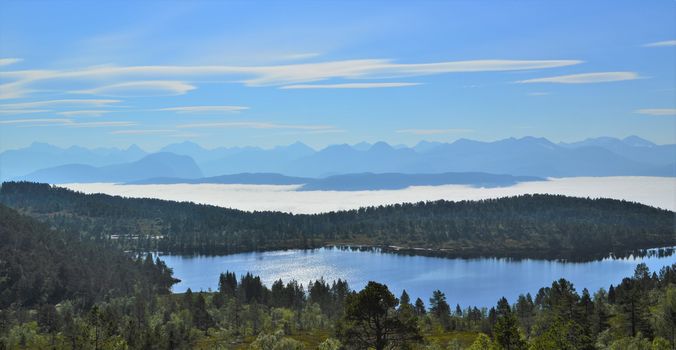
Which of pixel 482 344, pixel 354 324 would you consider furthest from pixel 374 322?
pixel 482 344

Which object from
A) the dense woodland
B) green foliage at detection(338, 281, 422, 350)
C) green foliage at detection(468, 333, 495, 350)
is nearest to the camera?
green foliage at detection(338, 281, 422, 350)

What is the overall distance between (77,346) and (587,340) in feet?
252

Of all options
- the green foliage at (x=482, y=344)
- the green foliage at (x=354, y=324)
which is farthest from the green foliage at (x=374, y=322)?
the green foliage at (x=482, y=344)

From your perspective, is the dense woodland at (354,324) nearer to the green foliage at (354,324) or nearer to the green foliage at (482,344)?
the green foliage at (354,324)

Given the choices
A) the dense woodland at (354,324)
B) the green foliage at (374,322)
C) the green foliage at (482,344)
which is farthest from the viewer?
the green foliage at (482,344)

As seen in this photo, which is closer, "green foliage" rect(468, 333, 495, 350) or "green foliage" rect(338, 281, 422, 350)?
"green foliage" rect(338, 281, 422, 350)

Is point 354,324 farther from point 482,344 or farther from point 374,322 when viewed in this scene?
point 482,344

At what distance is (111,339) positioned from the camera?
306 feet

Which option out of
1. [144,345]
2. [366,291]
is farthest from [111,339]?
[366,291]

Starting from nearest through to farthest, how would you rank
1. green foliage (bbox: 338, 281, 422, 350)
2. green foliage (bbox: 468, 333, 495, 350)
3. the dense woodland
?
green foliage (bbox: 338, 281, 422, 350), the dense woodland, green foliage (bbox: 468, 333, 495, 350)

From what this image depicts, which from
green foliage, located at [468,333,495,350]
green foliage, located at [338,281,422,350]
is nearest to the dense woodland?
green foliage, located at [338,281,422,350]

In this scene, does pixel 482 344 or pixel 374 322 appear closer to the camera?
pixel 374 322

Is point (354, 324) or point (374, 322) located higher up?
point (374, 322)

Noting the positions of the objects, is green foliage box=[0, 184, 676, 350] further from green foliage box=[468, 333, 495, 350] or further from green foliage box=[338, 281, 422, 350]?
green foliage box=[468, 333, 495, 350]
